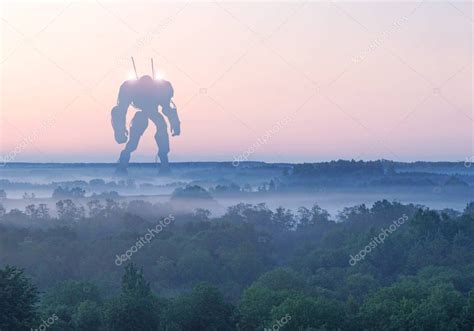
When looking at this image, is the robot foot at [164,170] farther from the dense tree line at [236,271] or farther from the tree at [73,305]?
the tree at [73,305]

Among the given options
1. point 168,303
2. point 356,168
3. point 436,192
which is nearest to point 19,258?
point 168,303

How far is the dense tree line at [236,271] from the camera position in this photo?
43781 mm

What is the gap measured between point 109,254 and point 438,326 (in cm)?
5057

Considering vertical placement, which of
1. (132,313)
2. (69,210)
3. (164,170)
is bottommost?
(132,313)

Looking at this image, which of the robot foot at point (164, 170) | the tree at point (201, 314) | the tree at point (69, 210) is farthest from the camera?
the robot foot at point (164, 170)

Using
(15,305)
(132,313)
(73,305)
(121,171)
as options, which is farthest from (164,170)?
(15,305)

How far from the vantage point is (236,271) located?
270 ft

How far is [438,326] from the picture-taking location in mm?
42562

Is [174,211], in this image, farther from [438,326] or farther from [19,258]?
[438,326]

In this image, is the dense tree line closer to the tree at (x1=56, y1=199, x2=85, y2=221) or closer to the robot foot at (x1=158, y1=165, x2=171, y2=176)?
Answer: the tree at (x1=56, y1=199, x2=85, y2=221)

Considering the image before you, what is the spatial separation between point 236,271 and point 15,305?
155 feet

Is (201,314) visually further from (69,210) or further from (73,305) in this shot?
(69,210)

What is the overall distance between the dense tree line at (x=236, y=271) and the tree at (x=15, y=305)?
0.16 feet

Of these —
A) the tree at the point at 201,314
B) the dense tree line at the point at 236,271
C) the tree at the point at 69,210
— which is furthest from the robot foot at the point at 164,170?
the tree at the point at 201,314
